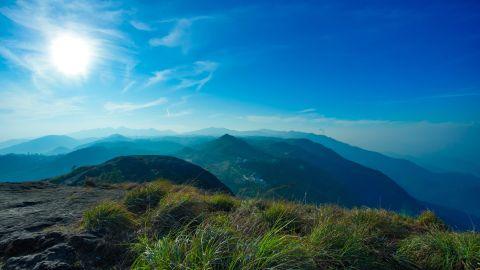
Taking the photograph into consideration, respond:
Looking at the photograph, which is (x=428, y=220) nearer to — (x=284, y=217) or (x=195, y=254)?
(x=284, y=217)

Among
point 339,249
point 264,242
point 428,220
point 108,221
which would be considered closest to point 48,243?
point 108,221

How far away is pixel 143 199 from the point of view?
7.43 metres

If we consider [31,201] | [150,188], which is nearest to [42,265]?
[150,188]

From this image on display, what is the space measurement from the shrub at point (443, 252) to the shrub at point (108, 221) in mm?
5115

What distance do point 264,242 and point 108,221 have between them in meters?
3.50

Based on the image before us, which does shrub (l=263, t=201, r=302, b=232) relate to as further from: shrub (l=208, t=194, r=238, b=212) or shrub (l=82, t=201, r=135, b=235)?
shrub (l=82, t=201, r=135, b=235)

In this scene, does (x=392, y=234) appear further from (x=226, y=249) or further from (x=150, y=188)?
(x=150, y=188)

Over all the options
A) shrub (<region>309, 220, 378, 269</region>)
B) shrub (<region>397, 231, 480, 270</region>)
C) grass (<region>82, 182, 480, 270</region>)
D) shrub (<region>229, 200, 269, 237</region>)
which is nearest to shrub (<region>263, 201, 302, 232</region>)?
grass (<region>82, 182, 480, 270</region>)

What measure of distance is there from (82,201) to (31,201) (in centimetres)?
155

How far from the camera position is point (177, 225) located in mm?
5684

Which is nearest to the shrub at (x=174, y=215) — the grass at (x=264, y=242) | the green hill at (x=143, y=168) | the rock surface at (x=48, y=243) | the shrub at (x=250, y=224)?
the grass at (x=264, y=242)

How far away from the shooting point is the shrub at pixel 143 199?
7.08 metres

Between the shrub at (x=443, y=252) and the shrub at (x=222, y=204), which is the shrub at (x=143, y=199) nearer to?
the shrub at (x=222, y=204)

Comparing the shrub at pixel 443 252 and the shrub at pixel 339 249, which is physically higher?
the shrub at pixel 339 249
